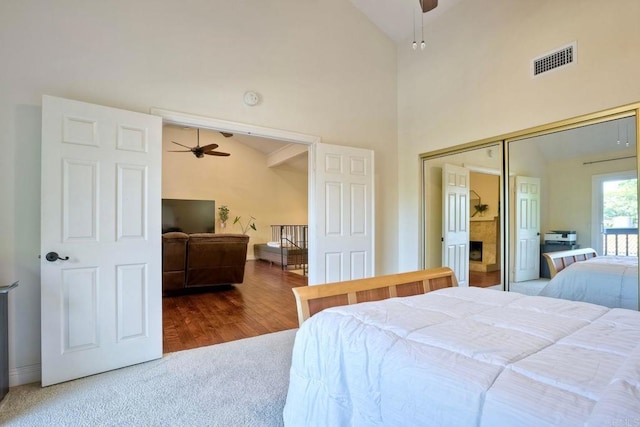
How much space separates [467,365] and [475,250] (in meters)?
3.19

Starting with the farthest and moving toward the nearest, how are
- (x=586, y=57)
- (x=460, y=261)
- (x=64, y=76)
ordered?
(x=460, y=261) → (x=586, y=57) → (x=64, y=76)

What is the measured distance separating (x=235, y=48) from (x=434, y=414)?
344cm

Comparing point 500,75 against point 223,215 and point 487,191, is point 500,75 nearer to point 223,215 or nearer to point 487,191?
point 487,191

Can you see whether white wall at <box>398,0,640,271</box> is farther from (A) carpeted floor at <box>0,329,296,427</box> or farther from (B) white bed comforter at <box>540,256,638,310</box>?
(A) carpeted floor at <box>0,329,296,427</box>

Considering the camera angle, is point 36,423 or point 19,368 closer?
point 36,423

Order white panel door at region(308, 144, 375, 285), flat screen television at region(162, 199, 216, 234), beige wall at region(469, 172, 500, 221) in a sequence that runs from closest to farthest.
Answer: beige wall at region(469, 172, 500, 221) < white panel door at region(308, 144, 375, 285) < flat screen television at region(162, 199, 216, 234)

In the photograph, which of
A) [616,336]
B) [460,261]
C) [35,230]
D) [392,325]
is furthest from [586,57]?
[35,230]

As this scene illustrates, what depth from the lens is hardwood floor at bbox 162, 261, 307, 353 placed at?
126 inches

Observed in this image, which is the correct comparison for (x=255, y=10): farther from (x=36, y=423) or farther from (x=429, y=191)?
(x=36, y=423)

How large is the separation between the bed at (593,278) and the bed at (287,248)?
518cm

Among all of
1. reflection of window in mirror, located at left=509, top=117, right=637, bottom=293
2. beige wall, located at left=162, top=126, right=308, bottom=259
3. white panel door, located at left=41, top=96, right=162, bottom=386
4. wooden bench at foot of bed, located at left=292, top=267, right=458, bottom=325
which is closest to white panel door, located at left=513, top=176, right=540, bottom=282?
reflection of window in mirror, located at left=509, top=117, right=637, bottom=293

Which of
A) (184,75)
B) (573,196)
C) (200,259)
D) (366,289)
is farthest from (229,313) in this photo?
(573,196)

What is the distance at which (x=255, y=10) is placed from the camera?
3348mm

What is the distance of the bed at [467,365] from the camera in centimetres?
76
